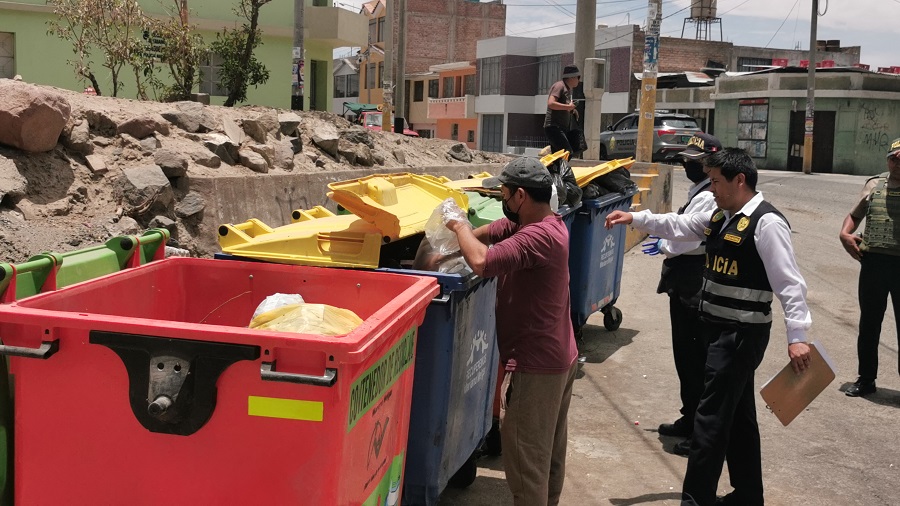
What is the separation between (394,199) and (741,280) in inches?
71.9

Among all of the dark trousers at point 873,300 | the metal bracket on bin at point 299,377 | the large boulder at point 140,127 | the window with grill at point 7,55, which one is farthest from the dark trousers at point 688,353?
the window with grill at point 7,55

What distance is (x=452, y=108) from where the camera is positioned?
62.4 metres

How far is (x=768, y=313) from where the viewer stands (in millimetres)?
4449

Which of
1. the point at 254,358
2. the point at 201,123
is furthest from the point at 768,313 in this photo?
the point at 201,123

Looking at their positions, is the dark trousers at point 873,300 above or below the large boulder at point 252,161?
below

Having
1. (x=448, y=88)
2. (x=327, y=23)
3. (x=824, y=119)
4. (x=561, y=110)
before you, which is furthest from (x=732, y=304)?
(x=448, y=88)

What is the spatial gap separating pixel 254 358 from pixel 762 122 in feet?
130

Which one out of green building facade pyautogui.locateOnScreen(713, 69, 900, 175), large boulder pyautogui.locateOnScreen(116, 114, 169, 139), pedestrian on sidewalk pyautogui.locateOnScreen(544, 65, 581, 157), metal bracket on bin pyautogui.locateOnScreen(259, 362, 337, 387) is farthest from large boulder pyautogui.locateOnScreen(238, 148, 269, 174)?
green building facade pyautogui.locateOnScreen(713, 69, 900, 175)

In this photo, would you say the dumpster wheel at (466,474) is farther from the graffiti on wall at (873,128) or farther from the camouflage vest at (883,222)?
the graffiti on wall at (873,128)

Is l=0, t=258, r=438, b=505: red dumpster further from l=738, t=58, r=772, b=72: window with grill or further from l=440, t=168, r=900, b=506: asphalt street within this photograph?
l=738, t=58, r=772, b=72: window with grill

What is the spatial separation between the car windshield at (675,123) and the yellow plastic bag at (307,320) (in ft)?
78.2

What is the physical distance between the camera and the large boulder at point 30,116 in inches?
315

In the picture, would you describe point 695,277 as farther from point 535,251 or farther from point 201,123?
point 201,123

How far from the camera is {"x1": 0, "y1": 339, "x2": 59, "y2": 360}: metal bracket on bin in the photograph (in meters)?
2.82
